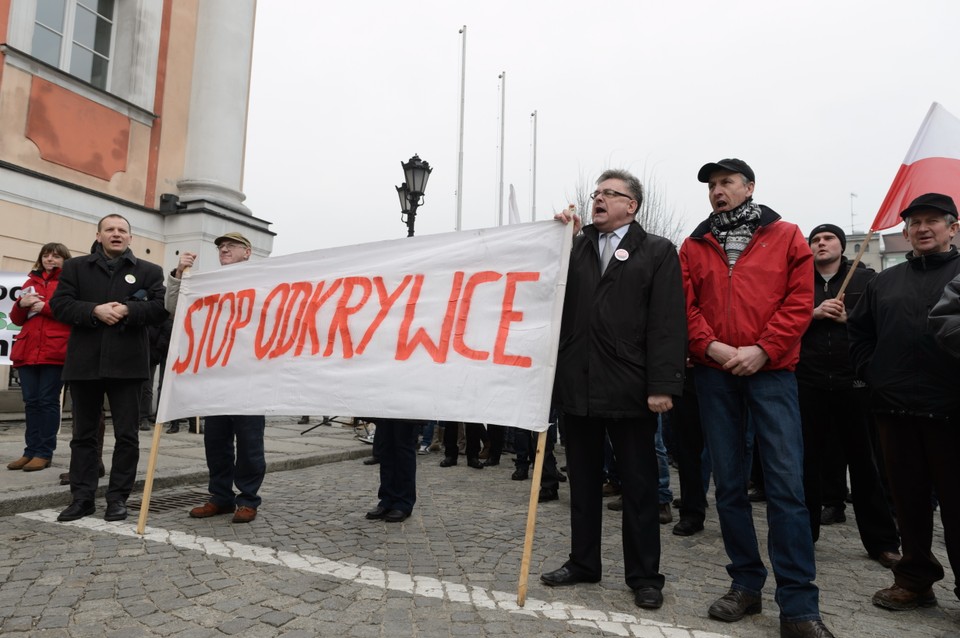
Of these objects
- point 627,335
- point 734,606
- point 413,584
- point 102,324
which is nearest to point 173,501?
point 102,324

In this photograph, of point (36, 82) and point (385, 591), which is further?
point (36, 82)

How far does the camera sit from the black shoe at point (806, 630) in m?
2.77

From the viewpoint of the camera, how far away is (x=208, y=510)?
16.0 feet

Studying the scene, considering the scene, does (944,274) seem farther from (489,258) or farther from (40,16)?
(40,16)

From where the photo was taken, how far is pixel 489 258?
3805mm

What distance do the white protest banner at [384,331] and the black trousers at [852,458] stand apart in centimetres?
214

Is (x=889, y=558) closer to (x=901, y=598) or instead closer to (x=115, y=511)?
(x=901, y=598)

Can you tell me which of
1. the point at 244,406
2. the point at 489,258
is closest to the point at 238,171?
the point at 244,406

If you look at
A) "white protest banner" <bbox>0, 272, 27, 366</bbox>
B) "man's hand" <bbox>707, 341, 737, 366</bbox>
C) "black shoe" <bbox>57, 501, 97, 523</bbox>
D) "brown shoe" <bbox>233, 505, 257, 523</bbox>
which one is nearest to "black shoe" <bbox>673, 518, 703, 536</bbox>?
"man's hand" <bbox>707, 341, 737, 366</bbox>

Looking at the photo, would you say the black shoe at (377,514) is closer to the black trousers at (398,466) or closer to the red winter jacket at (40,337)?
the black trousers at (398,466)

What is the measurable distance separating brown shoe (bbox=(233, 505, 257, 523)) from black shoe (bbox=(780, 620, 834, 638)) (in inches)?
138

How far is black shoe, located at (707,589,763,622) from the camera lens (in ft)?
9.91

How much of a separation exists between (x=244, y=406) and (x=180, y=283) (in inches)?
46.2

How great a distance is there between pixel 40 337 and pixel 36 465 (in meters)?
1.17
